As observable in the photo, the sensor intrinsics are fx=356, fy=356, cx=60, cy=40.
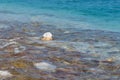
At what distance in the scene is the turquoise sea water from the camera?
21.7 meters

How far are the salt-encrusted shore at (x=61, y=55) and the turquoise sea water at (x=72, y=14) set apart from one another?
5519mm

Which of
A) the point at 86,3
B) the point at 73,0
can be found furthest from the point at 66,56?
the point at 73,0

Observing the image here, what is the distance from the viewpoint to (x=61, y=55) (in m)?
11.4

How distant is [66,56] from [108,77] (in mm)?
2345

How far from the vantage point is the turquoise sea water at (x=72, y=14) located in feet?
71.2

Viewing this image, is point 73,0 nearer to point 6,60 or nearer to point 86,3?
point 86,3

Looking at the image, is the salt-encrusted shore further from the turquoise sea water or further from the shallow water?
the turquoise sea water

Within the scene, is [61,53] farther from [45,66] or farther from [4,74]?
[4,74]

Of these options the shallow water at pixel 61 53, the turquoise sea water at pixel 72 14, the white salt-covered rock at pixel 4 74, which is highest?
the white salt-covered rock at pixel 4 74

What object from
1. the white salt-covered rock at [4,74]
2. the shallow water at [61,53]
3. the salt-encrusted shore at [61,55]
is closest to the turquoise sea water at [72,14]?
the shallow water at [61,53]

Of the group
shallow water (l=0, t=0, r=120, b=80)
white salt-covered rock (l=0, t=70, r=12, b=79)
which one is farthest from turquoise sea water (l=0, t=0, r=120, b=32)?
white salt-covered rock (l=0, t=70, r=12, b=79)

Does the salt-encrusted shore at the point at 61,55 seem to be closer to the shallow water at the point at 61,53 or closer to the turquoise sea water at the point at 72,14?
the shallow water at the point at 61,53

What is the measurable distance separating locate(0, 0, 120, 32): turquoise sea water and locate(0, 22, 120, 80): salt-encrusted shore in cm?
552

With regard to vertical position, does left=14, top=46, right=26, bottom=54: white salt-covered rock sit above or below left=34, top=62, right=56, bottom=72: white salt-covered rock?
below
